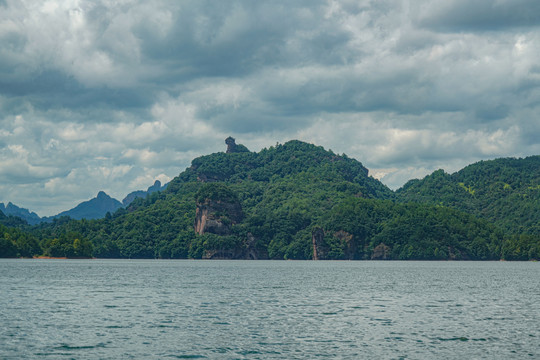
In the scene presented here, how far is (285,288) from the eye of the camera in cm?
11375

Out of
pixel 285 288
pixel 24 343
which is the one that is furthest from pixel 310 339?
pixel 285 288

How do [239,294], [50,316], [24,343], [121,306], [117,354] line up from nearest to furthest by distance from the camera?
1. [117,354]
2. [24,343]
3. [50,316]
4. [121,306]
5. [239,294]

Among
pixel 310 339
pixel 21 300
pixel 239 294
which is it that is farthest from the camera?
pixel 239 294

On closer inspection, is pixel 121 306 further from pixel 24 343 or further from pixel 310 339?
pixel 310 339

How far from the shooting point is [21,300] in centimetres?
8450

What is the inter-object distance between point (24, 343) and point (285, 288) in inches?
2660

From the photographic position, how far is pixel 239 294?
323ft

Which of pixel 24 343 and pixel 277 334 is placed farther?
pixel 277 334

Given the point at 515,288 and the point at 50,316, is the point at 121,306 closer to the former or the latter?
the point at 50,316

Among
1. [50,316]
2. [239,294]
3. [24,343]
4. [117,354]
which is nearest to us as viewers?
[117,354]

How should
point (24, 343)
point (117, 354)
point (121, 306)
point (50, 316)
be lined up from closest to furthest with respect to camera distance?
point (117, 354), point (24, 343), point (50, 316), point (121, 306)

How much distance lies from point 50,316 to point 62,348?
2022 centimetres

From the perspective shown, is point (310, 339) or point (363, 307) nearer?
point (310, 339)

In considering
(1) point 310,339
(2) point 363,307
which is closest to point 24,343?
(1) point 310,339
